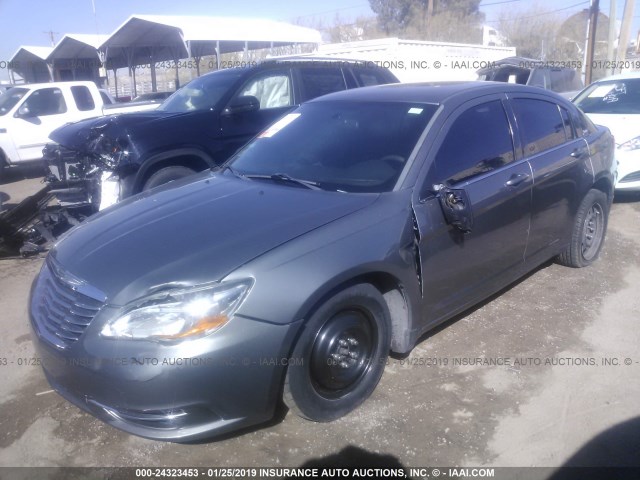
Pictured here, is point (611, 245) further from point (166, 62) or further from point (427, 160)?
point (166, 62)

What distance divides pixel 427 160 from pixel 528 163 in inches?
44.1

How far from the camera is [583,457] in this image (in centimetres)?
275

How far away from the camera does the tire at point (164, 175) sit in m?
5.71

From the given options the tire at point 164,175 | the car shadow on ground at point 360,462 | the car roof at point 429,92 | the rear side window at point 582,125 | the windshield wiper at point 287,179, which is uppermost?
the car roof at point 429,92

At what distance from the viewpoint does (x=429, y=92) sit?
377 centimetres

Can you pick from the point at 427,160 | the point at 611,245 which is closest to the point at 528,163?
the point at 427,160

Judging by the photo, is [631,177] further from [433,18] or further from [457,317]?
[433,18]

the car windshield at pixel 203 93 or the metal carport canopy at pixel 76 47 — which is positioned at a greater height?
the metal carport canopy at pixel 76 47

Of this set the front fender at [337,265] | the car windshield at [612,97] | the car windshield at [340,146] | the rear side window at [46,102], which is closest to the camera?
the front fender at [337,265]

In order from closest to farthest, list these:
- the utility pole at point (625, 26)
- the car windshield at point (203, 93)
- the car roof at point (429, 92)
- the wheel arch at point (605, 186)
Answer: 1. the car roof at point (429, 92)
2. the wheel arch at point (605, 186)
3. the car windshield at point (203, 93)
4. the utility pole at point (625, 26)

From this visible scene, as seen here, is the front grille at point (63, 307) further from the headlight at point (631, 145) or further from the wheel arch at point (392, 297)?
the headlight at point (631, 145)

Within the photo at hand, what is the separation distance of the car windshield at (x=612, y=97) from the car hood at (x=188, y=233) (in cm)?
643

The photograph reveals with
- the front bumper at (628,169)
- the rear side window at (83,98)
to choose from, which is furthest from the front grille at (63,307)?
the rear side window at (83,98)

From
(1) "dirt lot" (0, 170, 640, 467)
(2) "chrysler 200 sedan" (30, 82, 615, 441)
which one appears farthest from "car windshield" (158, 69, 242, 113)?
(1) "dirt lot" (0, 170, 640, 467)
